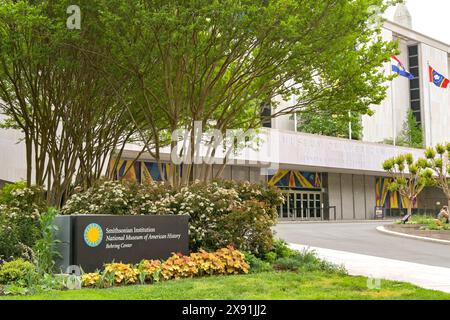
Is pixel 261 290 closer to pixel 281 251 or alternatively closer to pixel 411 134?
pixel 281 251

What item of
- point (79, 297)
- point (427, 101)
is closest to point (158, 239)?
point (79, 297)

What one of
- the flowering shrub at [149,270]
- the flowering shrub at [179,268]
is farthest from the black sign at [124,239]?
the flowering shrub at [179,268]

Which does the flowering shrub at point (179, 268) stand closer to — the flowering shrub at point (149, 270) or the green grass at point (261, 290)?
the flowering shrub at point (149, 270)

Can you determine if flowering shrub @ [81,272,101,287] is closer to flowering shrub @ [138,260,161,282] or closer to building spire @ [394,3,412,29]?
flowering shrub @ [138,260,161,282]

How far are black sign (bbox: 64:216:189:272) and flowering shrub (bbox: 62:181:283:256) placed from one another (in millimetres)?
1033

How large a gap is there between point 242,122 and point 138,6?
8.86m

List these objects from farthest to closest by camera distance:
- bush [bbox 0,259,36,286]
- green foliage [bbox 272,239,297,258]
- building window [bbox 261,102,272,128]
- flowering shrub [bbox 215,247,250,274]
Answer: building window [bbox 261,102,272,128] → green foliage [bbox 272,239,297,258] → flowering shrub [bbox 215,247,250,274] → bush [bbox 0,259,36,286]

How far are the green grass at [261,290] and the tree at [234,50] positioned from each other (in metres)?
6.34

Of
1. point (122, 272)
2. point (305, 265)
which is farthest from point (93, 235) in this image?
point (305, 265)

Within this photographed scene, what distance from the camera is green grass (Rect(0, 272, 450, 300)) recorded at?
8797 millimetres

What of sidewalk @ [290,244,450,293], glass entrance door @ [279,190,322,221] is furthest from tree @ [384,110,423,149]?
sidewalk @ [290,244,450,293]

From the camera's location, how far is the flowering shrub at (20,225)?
11797 millimetres

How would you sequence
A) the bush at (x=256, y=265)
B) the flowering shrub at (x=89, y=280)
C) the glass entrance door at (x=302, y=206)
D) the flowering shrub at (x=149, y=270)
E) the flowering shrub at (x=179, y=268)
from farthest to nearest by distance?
the glass entrance door at (x=302, y=206), the bush at (x=256, y=265), the flowering shrub at (x=179, y=268), the flowering shrub at (x=149, y=270), the flowering shrub at (x=89, y=280)
